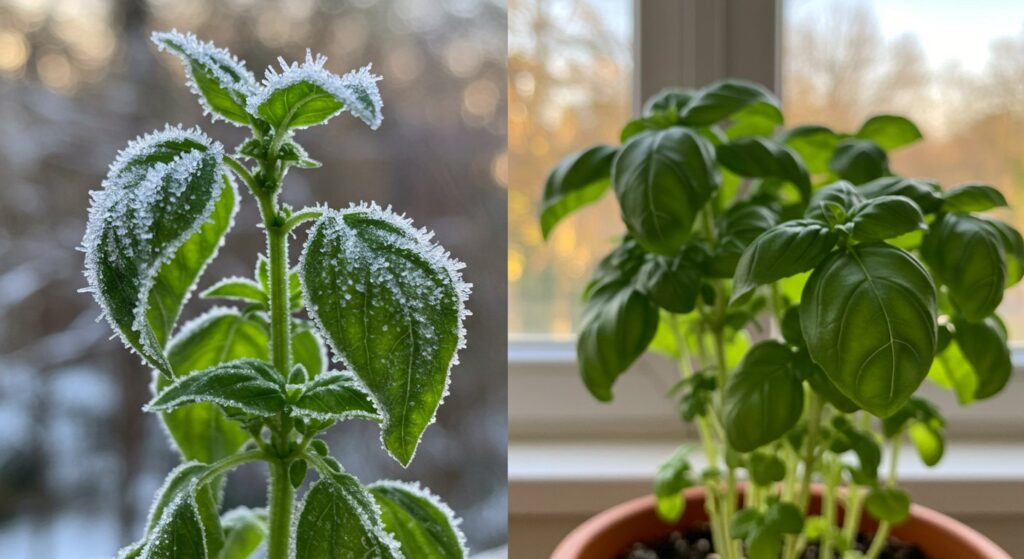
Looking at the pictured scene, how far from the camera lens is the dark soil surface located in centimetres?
87

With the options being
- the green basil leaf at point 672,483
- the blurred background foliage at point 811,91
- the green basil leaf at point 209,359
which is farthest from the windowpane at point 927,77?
the green basil leaf at point 209,359

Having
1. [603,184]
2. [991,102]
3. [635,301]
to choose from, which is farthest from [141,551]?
[991,102]

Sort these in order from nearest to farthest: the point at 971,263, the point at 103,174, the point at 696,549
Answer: the point at 971,263
the point at 696,549
the point at 103,174

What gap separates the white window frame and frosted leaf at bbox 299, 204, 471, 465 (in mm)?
841

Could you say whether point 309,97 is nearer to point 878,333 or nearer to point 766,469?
point 878,333

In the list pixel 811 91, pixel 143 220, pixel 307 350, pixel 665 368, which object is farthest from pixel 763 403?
pixel 811 91

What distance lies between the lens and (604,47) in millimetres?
1270

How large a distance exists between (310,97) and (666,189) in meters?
0.28

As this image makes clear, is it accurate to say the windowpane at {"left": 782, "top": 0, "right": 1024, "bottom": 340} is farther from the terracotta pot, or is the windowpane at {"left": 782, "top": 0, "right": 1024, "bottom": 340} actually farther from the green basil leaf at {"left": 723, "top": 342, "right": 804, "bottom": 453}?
the green basil leaf at {"left": 723, "top": 342, "right": 804, "bottom": 453}

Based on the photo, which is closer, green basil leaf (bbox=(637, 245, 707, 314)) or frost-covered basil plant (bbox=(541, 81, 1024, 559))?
frost-covered basil plant (bbox=(541, 81, 1024, 559))

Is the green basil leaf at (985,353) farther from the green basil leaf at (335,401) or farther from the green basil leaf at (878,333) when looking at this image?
the green basil leaf at (335,401)

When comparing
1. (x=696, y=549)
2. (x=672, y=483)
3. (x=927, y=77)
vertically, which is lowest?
(x=696, y=549)

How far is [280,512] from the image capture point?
50 cm

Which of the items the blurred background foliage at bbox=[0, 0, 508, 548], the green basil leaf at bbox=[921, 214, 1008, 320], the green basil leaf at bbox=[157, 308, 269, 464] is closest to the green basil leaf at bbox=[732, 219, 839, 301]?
the green basil leaf at bbox=[921, 214, 1008, 320]
